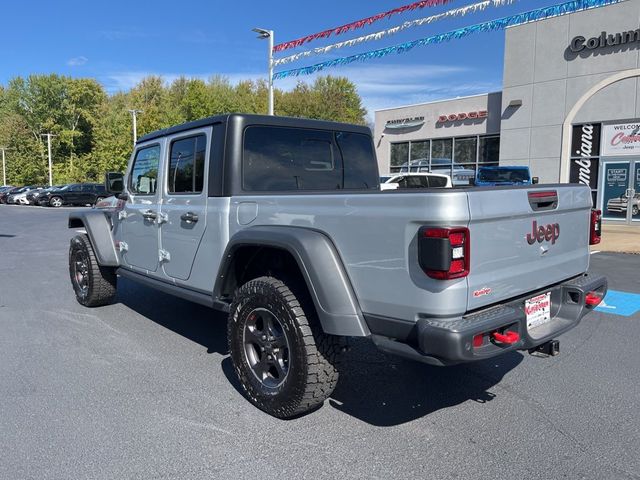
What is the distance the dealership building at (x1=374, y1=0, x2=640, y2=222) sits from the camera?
711 inches

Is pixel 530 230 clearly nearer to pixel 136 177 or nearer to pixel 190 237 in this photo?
pixel 190 237

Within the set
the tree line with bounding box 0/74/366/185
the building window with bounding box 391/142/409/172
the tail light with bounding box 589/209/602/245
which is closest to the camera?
the tail light with bounding box 589/209/602/245

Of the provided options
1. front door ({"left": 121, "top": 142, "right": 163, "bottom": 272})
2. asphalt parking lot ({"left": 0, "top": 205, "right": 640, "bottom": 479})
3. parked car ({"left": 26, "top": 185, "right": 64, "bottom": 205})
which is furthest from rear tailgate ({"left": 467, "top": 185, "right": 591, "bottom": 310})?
parked car ({"left": 26, "top": 185, "right": 64, "bottom": 205})

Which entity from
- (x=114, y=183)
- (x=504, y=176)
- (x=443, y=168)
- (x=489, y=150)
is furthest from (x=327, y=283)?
(x=443, y=168)

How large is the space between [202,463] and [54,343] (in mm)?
2801

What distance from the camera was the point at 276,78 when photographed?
644 inches

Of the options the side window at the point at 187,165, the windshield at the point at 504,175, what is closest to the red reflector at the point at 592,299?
the side window at the point at 187,165

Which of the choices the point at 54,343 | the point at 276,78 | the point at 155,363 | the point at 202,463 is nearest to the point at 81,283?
the point at 54,343

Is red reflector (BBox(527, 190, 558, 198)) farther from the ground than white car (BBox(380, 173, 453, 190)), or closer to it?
closer to it

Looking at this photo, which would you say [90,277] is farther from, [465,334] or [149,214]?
[465,334]

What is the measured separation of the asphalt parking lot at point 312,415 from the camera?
9.18 feet

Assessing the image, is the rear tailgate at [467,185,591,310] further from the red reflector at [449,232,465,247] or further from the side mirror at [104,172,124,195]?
the side mirror at [104,172,124,195]

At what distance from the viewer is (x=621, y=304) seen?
6.46 m

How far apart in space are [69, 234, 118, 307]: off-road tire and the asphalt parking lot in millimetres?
671
